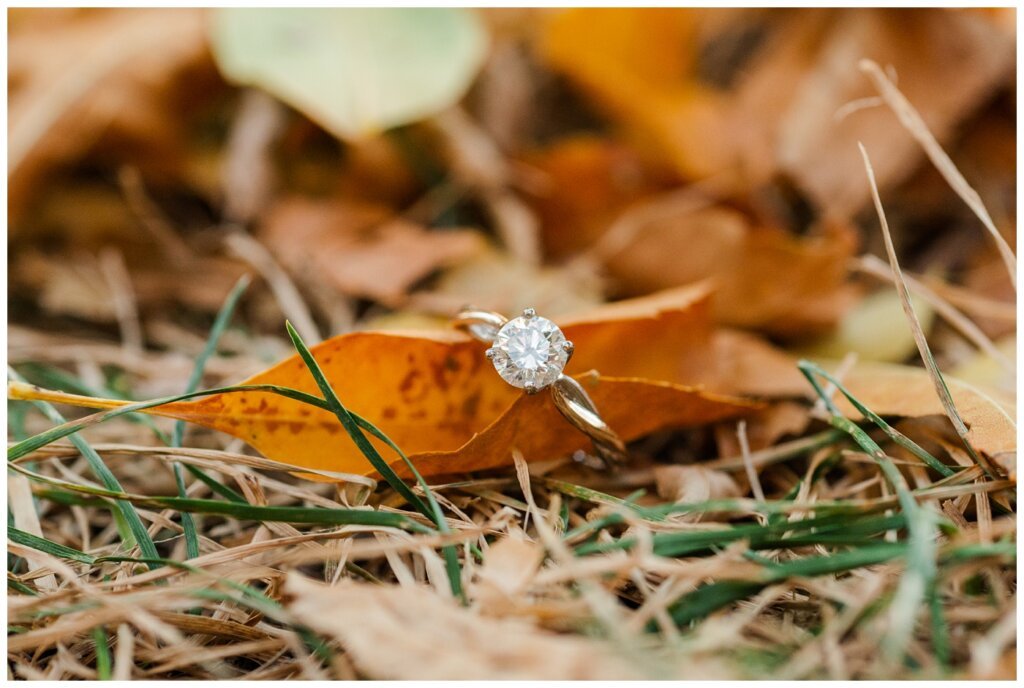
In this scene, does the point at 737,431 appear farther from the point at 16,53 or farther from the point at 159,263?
the point at 16,53

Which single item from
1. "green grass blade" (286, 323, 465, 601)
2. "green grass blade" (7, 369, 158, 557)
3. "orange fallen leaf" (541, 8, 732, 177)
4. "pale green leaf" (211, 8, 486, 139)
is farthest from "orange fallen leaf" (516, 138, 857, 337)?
"green grass blade" (7, 369, 158, 557)

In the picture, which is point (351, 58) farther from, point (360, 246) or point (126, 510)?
point (126, 510)

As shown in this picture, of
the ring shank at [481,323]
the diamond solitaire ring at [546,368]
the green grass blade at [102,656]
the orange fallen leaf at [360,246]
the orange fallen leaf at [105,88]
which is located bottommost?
the green grass blade at [102,656]

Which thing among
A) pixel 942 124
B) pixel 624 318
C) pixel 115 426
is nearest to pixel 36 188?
pixel 115 426

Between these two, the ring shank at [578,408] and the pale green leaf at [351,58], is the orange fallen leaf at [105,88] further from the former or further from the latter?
the ring shank at [578,408]

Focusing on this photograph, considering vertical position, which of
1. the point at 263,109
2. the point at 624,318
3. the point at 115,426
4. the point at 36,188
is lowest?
the point at 115,426

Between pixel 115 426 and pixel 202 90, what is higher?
pixel 202 90

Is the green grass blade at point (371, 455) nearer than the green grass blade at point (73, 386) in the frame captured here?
Yes

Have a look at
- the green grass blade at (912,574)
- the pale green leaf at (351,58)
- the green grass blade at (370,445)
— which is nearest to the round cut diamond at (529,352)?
the green grass blade at (370,445)
